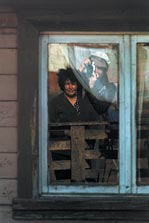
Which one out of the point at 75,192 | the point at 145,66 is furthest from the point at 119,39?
the point at 75,192

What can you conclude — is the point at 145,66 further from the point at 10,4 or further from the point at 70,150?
the point at 10,4

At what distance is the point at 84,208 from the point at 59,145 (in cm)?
64

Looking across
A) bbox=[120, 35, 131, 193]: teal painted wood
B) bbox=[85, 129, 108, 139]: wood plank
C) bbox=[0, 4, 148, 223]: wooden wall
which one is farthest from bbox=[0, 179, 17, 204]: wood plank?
bbox=[120, 35, 131, 193]: teal painted wood

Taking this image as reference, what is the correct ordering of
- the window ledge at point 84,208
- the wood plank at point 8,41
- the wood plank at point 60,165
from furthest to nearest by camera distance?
1. the wood plank at point 60,165
2. the wood plank at point 8,41
3. the window ledge at point 84,208

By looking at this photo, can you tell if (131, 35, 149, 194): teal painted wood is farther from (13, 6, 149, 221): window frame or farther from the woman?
the woman

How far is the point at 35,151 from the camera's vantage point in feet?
15.9

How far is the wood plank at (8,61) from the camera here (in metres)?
4.86

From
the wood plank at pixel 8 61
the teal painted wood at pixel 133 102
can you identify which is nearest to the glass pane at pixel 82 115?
the teal painted wood at pixel 133 102

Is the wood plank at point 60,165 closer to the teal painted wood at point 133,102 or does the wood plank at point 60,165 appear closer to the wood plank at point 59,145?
the wood plank at point 59,145

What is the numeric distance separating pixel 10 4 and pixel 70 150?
4.79 ft

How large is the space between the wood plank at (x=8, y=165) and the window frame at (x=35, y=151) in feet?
0.17

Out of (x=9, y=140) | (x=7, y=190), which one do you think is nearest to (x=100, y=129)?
(x=9, y=140)

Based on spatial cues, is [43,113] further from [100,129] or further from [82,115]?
[100,129]

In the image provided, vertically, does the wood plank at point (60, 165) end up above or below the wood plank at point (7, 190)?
above
